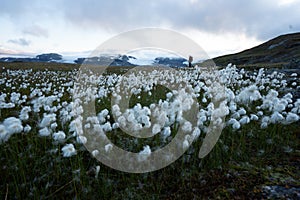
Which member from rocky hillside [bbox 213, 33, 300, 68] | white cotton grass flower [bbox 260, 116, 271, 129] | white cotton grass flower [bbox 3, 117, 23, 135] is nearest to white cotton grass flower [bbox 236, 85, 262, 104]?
white cotton grass flower [bbox 260, 116, 271, 129]

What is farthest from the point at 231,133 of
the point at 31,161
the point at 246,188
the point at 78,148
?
the point at 31,161

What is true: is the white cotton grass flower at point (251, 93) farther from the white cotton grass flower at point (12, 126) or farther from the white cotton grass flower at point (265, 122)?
the white cotton grass flower at point (12, 126)

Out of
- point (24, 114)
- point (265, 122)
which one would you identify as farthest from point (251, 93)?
point (24, 114)

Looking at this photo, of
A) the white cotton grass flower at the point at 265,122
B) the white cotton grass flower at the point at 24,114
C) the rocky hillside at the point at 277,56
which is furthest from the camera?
the rocky hillside at the point at 277,56

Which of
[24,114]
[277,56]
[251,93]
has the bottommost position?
[24,114]

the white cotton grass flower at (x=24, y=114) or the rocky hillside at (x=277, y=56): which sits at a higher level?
the rocky hillside at (x=277, y=56)

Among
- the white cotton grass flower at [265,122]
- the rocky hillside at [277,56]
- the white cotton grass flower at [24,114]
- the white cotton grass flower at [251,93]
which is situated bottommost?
the white cotton grass flower at [265,122]

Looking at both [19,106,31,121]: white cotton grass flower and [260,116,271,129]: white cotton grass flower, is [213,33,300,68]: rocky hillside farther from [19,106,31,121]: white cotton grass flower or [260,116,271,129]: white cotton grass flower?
[19,106,31,121]: white cotton grass flower

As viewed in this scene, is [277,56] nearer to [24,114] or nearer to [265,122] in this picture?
[265,122]

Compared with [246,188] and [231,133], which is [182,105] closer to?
[231,133]

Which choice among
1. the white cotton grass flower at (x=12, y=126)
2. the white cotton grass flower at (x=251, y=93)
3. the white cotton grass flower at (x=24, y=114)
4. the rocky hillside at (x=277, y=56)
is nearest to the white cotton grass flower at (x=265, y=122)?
the white cotton grass flower at (x=251, y=93)

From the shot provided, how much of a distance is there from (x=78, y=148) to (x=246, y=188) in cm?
283

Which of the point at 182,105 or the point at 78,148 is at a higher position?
the point at 182,105

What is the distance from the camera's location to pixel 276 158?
4.09 meters
